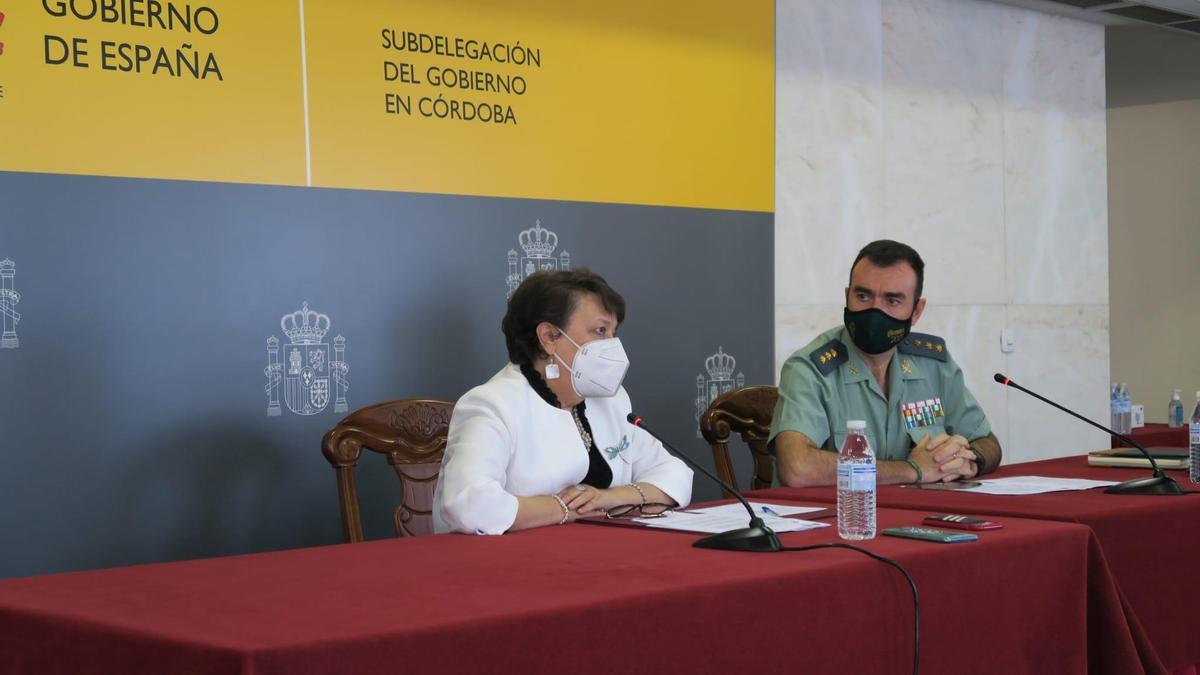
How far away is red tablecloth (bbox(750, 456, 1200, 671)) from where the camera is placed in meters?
2.31

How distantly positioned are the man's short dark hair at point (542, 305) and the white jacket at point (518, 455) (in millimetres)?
56

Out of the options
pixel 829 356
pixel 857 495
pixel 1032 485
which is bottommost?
pixel 1032 485

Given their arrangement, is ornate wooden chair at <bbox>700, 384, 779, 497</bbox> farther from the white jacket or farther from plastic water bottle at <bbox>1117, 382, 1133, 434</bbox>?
plastic water bottle at <bbox>1117, 382, 1133, 434</bbox>

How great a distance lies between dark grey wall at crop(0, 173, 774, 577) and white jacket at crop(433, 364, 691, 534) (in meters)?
1.10

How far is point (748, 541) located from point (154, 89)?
7.19ft

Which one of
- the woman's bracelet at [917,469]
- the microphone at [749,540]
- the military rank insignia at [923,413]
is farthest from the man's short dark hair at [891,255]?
the microphone at [749,540]

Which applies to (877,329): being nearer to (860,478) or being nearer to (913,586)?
(860,478)

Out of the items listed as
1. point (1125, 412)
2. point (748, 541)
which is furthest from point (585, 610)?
point (1125, 412)

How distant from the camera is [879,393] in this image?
127 inches

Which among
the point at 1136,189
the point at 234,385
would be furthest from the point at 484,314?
the point at 1136,189

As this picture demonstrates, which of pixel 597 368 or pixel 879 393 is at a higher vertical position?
pixel 597 368

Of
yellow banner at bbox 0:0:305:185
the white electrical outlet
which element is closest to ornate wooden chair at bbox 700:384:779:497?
yellow banner at bbox 0:0:305:185

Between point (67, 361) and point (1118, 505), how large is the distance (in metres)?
2.48

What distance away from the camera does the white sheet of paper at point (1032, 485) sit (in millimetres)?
2703
